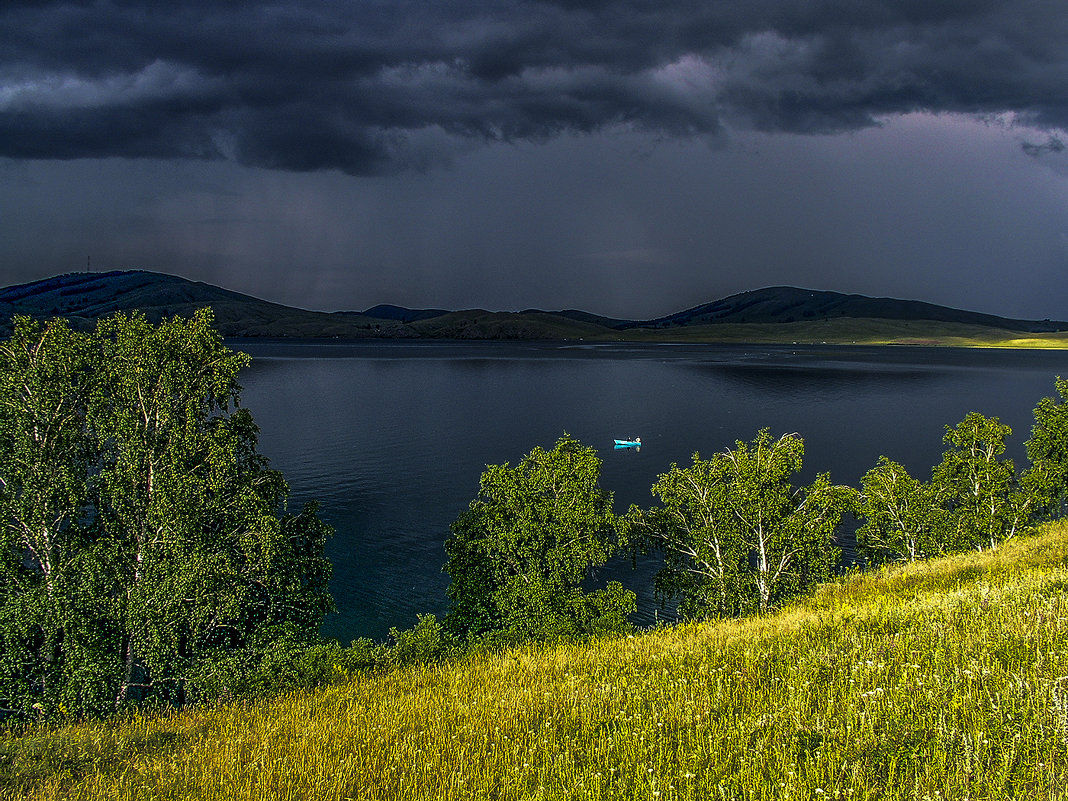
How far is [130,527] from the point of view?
21.7m

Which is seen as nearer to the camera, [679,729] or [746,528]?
[679,729]

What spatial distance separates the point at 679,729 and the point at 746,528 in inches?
1038

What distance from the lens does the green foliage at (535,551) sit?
83.5ft

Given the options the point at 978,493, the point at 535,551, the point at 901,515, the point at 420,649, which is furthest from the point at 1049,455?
the point at 420,649

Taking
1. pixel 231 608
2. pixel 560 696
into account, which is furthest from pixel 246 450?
pixel 560 696

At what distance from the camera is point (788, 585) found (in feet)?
105

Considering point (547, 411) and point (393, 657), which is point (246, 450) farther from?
point (547, 411)

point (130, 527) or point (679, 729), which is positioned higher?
point (679, 729)

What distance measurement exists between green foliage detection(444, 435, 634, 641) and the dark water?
1111cm

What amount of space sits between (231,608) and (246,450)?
18.5ft

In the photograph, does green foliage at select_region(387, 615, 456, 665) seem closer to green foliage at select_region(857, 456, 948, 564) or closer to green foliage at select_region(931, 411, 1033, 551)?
green foliage at select_region(857, 456, 948, 564)

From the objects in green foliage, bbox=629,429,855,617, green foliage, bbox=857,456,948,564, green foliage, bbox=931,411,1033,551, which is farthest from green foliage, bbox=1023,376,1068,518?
green foliage, bbox=629,429,855,617

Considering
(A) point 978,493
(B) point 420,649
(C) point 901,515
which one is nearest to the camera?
(B) point 420,649

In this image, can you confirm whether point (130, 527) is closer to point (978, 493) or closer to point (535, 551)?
point (535, 551)
